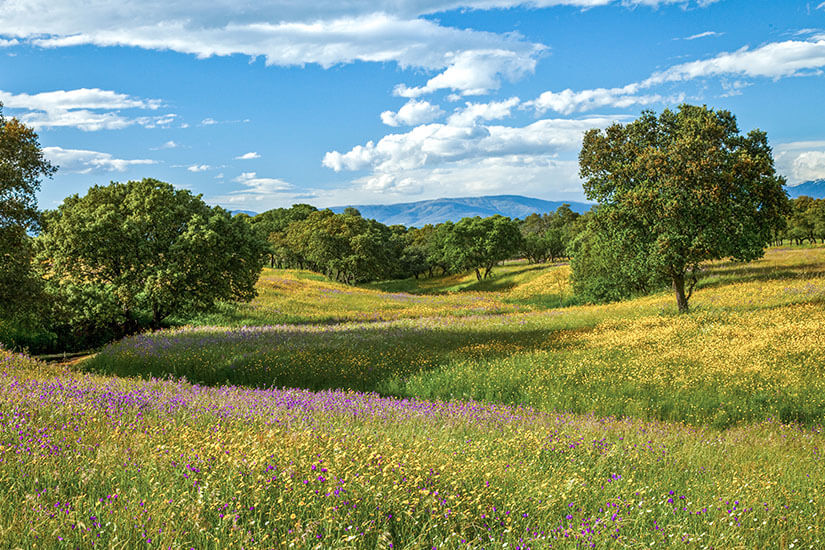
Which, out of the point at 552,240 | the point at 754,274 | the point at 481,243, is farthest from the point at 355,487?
the point at 552,240

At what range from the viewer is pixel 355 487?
3.82 meters

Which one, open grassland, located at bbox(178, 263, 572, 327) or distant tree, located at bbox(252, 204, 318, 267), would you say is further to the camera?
distant tree, located at bbox(252, 204, 318, 267)

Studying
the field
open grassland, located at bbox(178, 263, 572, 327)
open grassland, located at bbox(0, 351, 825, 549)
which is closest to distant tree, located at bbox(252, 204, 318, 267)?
open grassland, located at bbox(178, 263, 572, 327)

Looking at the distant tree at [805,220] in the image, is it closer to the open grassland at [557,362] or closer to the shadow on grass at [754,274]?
the shadow on grass at [754,274]

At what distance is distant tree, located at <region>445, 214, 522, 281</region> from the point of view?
2876 inches

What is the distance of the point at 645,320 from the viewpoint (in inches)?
845

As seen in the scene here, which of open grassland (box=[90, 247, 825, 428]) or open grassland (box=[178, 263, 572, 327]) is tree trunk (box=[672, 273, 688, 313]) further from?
open grassland (box=[178, 263, 572, 327])

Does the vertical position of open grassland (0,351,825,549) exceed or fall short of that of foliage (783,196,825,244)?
it falls short

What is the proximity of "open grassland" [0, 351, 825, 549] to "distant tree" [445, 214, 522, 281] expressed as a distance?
67.1m

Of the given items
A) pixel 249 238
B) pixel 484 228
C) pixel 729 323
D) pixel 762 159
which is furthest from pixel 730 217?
pixel 484 228

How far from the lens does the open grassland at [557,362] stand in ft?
34.9

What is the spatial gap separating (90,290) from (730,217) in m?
29.2

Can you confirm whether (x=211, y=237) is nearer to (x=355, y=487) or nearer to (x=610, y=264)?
(x=355, y=487)

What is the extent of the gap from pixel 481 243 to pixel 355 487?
70859mm
